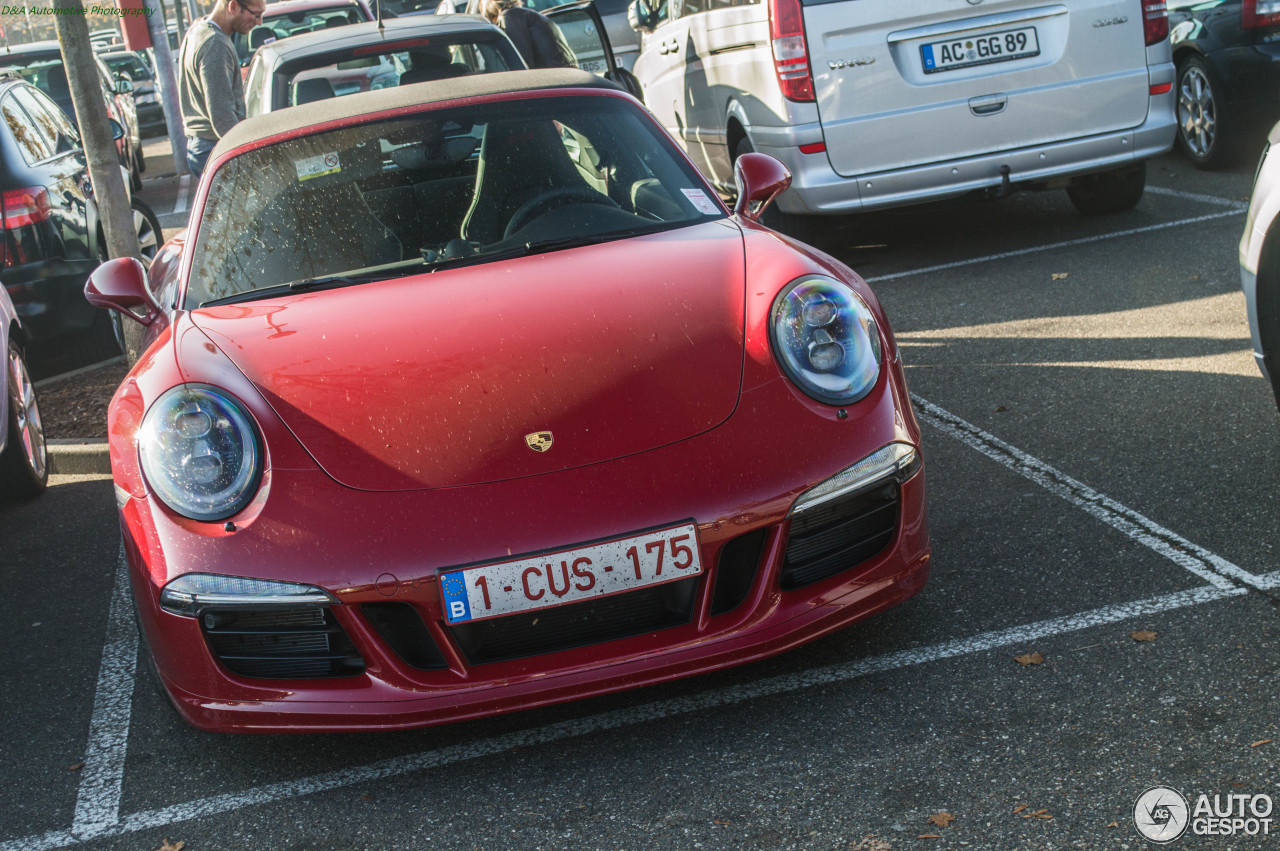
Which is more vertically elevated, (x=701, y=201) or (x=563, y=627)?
(x=701, y=201)

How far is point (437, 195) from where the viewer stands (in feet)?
12.7

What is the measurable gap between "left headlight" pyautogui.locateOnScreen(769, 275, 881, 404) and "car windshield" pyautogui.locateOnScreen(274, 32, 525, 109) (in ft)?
12.3

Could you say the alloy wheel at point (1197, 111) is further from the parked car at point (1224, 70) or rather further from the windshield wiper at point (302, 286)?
the windshield wiper at point (302, 286)

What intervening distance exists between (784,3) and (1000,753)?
15.9 feet

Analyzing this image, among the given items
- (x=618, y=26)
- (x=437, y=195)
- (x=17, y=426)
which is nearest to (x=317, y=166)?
(x=437, y=195)

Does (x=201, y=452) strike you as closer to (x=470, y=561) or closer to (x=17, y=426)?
(x=470, y=561)

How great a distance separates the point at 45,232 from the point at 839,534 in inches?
199

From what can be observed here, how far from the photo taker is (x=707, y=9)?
7777 mm

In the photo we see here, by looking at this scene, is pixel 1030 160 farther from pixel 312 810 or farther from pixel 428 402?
pixel 312 810

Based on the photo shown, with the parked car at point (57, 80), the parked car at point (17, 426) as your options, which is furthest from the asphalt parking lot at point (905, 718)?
the parked car at point (57, 80)

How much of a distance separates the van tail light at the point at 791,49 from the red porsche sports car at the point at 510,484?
3417 mm

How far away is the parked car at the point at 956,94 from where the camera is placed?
657cm

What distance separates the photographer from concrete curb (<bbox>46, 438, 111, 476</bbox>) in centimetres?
539

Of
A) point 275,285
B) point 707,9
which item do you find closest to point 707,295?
point 275,285
